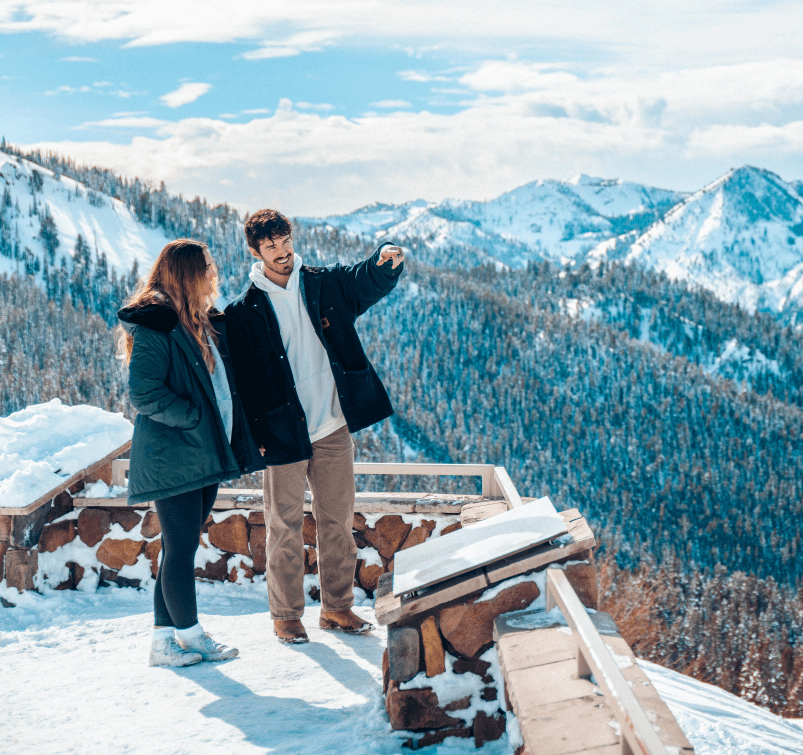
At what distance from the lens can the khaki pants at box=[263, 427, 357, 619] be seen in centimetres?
322

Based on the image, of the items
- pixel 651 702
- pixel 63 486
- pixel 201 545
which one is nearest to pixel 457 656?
pixel 651 702

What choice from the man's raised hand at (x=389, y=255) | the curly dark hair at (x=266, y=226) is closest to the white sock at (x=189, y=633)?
the curly dark hair at (x=266, y=226)

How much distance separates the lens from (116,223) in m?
120

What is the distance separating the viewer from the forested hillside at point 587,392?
73.2m

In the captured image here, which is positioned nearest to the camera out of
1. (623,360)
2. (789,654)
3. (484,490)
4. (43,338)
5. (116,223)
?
(484,490)

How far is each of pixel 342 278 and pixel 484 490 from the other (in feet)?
5.50

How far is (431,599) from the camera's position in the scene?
8.34ft

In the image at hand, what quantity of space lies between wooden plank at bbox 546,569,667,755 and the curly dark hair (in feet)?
5.80

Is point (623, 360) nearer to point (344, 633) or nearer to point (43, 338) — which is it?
point (43, 338)

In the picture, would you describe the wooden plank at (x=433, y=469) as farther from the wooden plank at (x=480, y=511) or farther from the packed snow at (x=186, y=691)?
the packed snow at (x=186, y=691)

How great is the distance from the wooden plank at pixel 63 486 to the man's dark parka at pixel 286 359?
1.63 meters

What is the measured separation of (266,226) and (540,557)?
5.56 feet

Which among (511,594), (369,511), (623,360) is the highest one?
(511,594)

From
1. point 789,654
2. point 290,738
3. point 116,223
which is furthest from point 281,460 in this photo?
point 116,223
